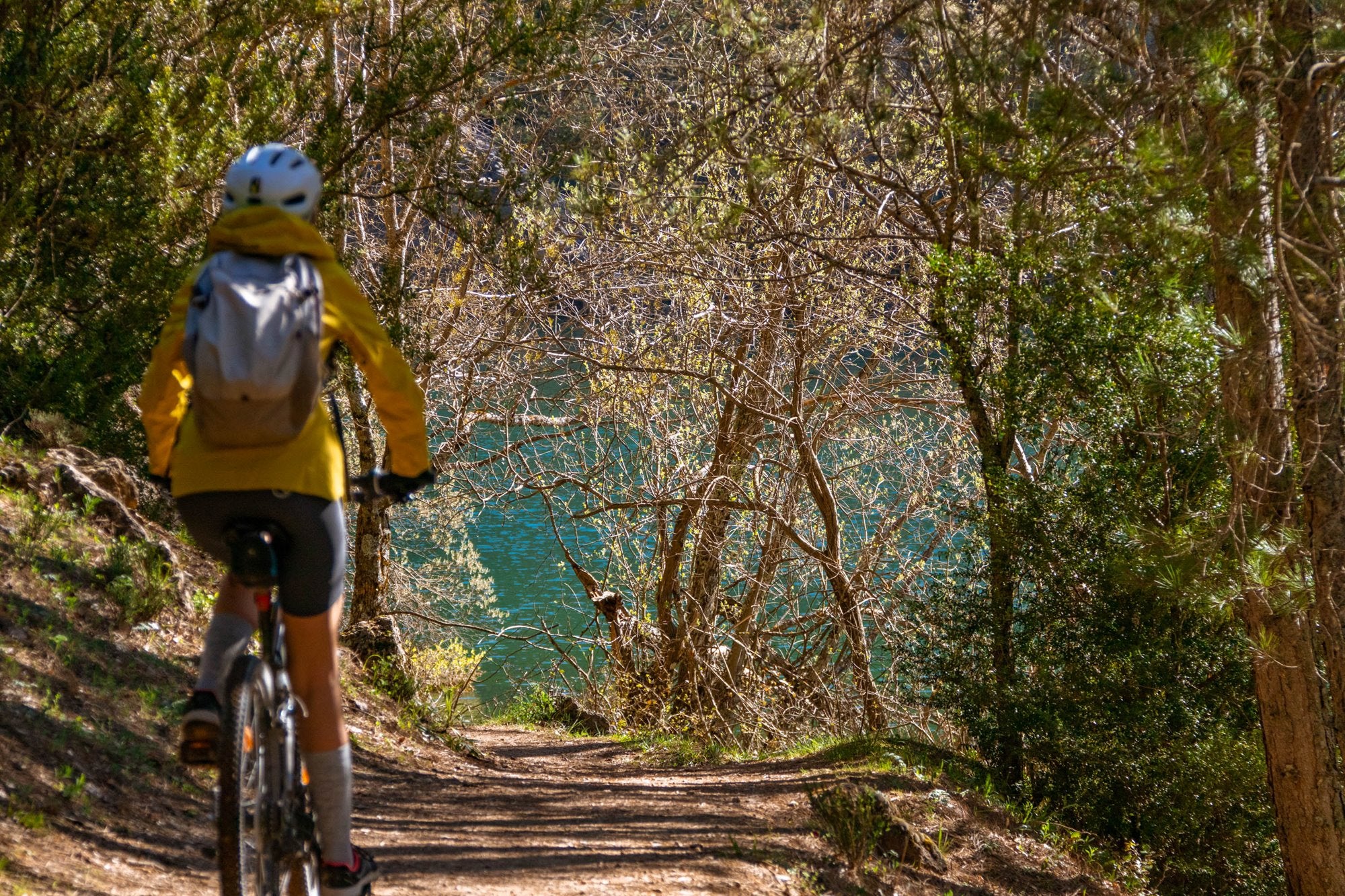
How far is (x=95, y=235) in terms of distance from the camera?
6.26m

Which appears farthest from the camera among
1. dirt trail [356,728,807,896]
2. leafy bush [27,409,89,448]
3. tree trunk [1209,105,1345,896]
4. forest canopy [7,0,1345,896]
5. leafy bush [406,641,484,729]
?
leafy bush [406,641,484,729]

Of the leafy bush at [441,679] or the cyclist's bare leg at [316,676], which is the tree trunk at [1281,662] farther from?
the leafy bush at [441,679]

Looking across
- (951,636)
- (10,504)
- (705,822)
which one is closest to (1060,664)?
(951,636)

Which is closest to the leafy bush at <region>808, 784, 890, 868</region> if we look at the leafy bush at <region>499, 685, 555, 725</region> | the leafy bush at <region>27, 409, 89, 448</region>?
the leafy bush at <region>27, 409, 89, 448</region>

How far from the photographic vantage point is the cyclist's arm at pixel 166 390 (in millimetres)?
2646

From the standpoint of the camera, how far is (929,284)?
27.5ft

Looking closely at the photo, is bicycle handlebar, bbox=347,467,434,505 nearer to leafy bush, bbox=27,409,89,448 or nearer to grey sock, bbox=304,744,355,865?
grey sock, bbox=304,744,355,865

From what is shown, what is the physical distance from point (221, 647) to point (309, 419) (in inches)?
22.8

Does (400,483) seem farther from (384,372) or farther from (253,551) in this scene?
(253,551)

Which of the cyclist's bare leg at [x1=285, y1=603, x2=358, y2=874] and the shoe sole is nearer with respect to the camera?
the shoe sole

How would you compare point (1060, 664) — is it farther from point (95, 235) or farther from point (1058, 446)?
point (95, 235)

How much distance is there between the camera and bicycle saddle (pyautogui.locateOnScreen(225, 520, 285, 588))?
8.19 feet

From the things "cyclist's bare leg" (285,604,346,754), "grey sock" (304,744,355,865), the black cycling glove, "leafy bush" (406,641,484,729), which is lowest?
"leafy bush" (406,641,484,729)

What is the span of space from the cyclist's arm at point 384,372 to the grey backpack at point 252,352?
0.15m
